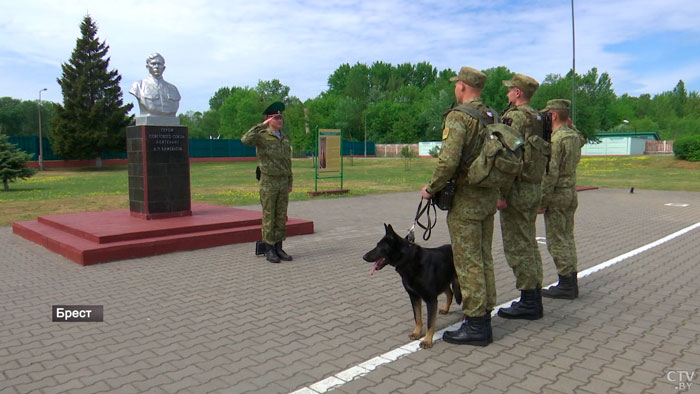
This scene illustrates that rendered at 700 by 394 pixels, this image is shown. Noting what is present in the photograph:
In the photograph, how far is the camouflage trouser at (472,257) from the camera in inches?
149

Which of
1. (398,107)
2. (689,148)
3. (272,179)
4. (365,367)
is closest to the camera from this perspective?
(365,367)

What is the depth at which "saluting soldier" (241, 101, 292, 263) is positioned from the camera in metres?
6.89

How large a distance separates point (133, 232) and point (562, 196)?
19.3 ft

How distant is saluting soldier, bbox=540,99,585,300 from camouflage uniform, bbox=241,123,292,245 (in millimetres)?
3490

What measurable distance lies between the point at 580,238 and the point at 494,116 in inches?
229

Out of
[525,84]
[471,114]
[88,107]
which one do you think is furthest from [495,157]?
[88,107]

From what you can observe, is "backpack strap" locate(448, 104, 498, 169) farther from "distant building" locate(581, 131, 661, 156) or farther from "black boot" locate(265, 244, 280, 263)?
"distant building" locate(581, 131, 661, 156)

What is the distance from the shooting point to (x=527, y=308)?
14.7ft

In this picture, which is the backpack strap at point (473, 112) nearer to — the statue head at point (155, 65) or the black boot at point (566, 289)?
the black boot at point (566, 289)

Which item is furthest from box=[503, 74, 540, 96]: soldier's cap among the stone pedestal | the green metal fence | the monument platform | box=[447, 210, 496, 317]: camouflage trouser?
the green metal fence

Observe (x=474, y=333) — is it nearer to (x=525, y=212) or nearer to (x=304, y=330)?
(x=525, y=212)

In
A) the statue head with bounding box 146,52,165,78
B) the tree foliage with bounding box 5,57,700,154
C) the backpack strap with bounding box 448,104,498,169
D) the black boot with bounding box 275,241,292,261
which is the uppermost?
the tree foliage with bounding box 5,57,700,154

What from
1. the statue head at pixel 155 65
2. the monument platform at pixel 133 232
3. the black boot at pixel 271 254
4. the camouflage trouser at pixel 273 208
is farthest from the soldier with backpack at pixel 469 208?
the statue head at pixel 155 65
